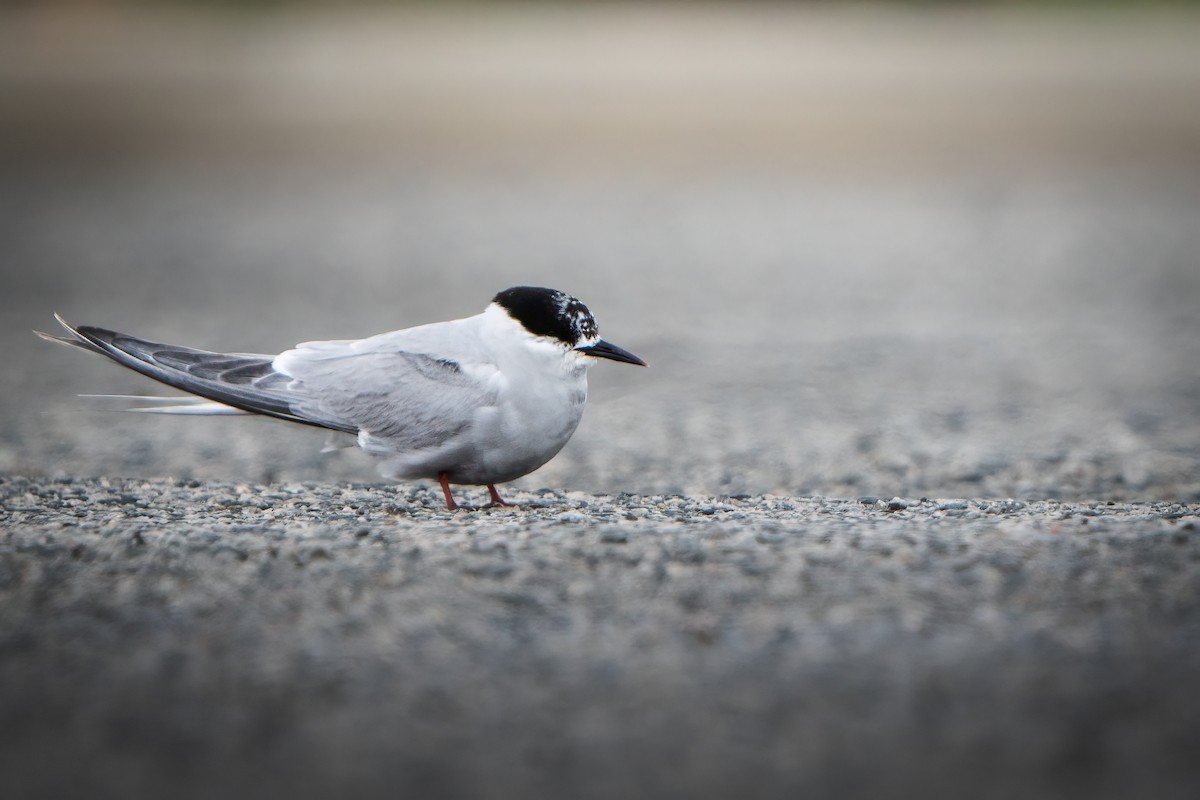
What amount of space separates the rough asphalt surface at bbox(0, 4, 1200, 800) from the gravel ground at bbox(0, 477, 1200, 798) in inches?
0.4

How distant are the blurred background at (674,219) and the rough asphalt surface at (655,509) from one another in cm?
7

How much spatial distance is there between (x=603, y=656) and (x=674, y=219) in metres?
11.0

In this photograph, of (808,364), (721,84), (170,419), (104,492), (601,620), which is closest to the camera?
(601,620)

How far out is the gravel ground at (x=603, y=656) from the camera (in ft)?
7.55

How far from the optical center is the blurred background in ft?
19.9

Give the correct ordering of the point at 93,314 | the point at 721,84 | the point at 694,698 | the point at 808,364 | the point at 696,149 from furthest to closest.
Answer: the point at 721,84, the point at 696,149, the point at 93,314, the point at 808,364, the point at 694,698

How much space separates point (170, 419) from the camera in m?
6.79

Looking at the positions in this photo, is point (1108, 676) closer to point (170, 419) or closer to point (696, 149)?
point (170, 419)

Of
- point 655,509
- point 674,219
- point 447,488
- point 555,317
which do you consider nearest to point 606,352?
point 555,317

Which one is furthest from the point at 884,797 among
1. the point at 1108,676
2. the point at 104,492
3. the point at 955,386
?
the point at 955,386

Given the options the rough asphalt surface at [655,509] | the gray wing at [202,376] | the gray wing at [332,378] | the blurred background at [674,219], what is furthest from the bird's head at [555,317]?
the blurred background at [674,219]

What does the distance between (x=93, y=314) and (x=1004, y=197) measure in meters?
9.68

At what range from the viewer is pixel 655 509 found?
3.76m

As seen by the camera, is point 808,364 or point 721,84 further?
point 721,84
